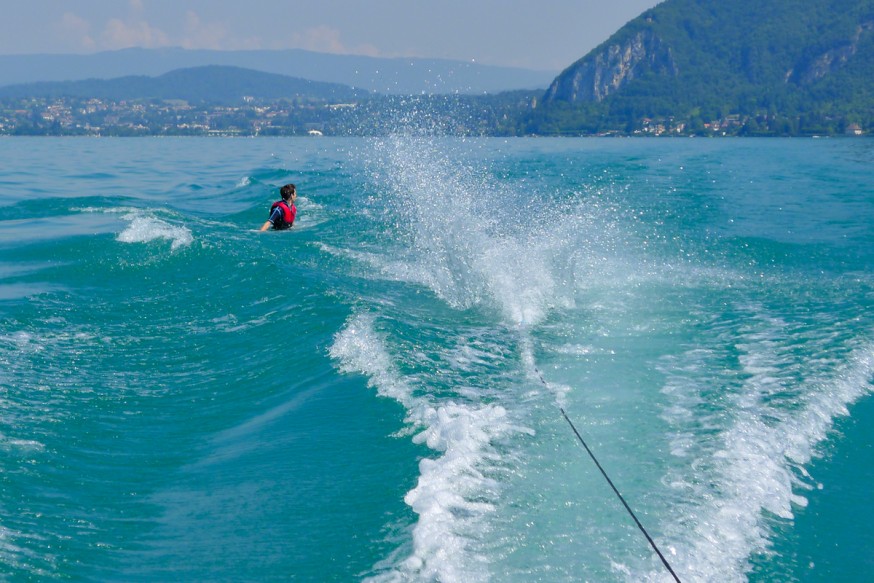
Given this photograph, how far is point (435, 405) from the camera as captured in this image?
630 centimetres

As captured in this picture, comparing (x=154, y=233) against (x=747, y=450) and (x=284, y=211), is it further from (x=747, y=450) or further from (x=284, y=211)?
(x=747, y=450)

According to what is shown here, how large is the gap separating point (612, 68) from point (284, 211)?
14024 cm

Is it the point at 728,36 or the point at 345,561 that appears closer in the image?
the point at 345,561

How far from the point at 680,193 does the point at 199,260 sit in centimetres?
1509

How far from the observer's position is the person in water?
15.3 metres

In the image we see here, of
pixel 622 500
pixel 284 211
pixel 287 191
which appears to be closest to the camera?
pixel 622 500

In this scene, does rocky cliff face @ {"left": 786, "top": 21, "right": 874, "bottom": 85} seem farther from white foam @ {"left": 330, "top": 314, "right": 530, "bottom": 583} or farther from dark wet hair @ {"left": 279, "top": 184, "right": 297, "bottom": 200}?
white foam @ {"left": 330, "top": 314, "right": 530, "bottom": 583}

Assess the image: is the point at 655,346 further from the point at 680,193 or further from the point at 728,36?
the point at 728,36

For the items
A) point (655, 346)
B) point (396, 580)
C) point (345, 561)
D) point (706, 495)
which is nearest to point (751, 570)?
point (706, 495)

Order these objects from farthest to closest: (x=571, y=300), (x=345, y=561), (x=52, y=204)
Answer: (x=52, y=204) < (x=571, y=300) < (x=345, y=561)

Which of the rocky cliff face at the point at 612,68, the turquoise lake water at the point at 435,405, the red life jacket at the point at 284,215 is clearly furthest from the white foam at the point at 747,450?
the rocky cliff face at the point at 612,68

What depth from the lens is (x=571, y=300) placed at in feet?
33.6

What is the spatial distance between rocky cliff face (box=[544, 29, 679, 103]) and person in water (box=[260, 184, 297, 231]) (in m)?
128

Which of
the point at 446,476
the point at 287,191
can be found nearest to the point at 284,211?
the point at 287,191
